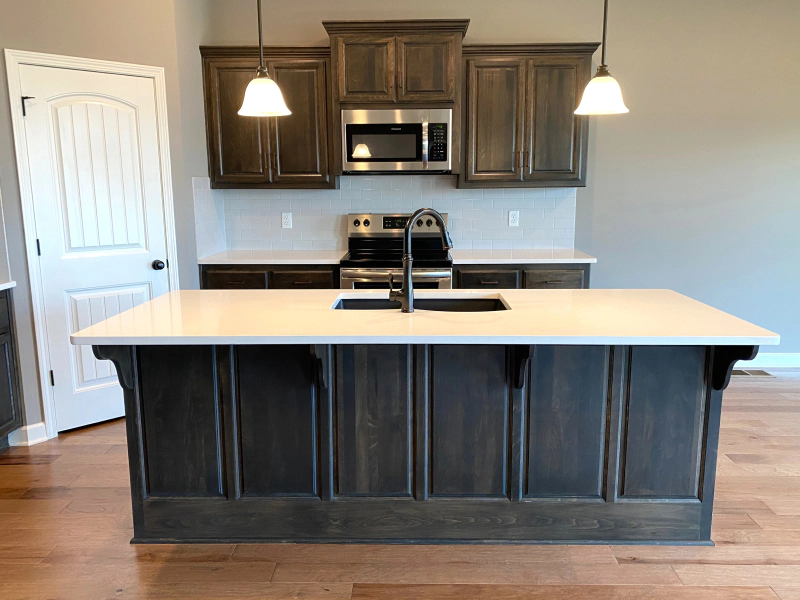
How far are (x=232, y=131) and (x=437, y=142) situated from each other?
140 cm

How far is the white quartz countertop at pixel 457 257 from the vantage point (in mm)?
4109

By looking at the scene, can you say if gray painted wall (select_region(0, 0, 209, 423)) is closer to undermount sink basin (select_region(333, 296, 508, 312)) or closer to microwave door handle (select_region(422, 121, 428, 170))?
microwave door handle (select_region(422, 121, 428, 170))

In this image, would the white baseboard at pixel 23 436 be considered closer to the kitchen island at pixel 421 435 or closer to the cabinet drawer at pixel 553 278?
the kitchen island at pixel 421 435

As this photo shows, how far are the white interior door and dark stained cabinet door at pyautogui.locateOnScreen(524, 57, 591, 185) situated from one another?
2.38 m

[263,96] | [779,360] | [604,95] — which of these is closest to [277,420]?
[263,96]

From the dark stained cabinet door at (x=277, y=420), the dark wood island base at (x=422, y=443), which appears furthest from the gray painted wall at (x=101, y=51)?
the dark stained cabinet door at (x=277, y=420)

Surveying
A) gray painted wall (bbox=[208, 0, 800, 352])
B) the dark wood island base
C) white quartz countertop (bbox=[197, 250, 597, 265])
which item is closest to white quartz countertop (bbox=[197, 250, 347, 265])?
white quartz countertop (bbox=[197, 250, 597, 265])

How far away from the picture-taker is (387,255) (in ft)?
14.4

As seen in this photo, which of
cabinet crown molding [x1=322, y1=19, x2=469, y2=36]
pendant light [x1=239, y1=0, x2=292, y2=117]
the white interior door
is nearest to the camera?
pendant light [x1=239, y1=0, x2=292, y2=117]

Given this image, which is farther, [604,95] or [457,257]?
[457,257]

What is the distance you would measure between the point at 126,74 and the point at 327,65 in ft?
4.16

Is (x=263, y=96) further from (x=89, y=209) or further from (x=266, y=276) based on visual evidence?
(x=266, y=276)

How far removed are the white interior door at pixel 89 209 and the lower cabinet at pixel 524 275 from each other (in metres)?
1.96

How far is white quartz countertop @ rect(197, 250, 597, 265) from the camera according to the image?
411 cm
